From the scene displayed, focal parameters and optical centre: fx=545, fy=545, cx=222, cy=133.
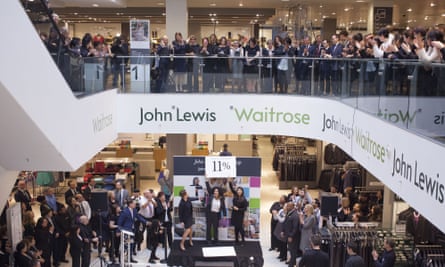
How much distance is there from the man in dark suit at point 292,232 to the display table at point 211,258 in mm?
644

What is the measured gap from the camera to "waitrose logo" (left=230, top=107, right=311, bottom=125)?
12.6 meters

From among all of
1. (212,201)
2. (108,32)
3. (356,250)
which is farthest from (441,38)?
(108,32)

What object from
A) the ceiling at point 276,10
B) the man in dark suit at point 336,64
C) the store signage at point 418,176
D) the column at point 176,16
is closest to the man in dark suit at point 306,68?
the man in dark suit at point 336,64

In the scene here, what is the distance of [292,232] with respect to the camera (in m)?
11.3

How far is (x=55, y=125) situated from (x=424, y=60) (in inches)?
199

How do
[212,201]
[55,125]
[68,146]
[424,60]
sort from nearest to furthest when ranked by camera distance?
[424,60]
[55,125]
[68,146]
[212,201]

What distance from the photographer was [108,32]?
1299 inches

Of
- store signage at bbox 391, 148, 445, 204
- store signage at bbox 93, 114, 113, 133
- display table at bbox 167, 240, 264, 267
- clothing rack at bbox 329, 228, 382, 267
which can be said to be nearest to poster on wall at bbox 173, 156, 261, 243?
display table at bbox 167, 240, 264, 267

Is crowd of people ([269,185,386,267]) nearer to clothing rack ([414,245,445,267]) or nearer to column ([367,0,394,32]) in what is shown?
clothing rack ([414,245,445,267])

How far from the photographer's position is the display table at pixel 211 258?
11055 mm

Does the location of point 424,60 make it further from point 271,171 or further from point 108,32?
point 108,32

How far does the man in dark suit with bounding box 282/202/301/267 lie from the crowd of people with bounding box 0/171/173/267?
8.83 ft

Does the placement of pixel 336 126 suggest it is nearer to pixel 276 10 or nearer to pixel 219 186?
pixel 219 186

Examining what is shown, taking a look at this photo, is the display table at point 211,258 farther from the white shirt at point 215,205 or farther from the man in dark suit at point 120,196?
the man in dark suit at point 120,196
